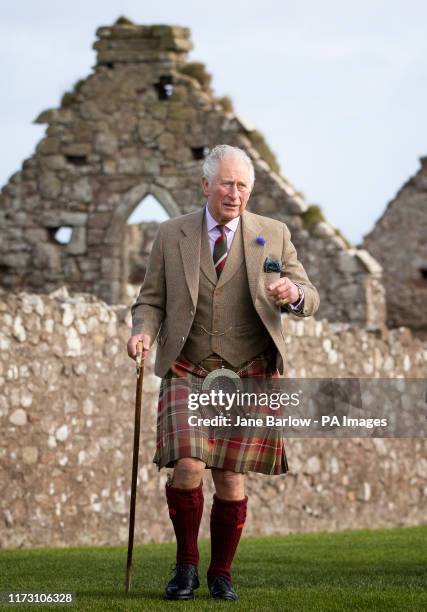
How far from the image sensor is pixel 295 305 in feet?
22.6

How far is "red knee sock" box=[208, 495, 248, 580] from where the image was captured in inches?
267

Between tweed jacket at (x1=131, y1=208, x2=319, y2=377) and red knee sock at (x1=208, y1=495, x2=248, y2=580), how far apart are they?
2.19ft

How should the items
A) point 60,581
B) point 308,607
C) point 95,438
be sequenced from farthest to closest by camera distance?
point 95,438 → point 60,581 → point 308,607

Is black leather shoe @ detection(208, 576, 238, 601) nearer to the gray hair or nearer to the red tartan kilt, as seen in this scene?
the red tartan kilt

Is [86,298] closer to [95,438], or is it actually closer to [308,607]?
[95,438]

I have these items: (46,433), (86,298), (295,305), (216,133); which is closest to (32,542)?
(46,433)

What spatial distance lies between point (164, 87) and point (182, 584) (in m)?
13.9

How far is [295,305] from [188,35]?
44.7ft

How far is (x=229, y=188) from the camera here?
685cm

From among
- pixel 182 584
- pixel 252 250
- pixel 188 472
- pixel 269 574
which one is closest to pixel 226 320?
pixel 252 250

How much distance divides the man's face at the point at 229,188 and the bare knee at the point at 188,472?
1152 millimetres

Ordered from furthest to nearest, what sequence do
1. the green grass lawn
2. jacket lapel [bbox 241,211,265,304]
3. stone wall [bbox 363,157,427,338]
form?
stone wall [bbox 363,157,427,338] → jacket lapel [bbox 241,211,265,304] → the green grass lawn

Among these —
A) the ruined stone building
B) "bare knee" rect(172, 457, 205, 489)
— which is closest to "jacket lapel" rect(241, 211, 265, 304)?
"bare knee" rect(172, 457, 205, 489)

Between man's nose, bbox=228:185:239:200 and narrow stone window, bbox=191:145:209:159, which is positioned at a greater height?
narrow stone window, bbox=191:145:209:159
